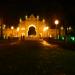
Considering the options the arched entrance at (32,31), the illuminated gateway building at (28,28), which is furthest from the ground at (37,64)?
the arched entrance at (32,31)

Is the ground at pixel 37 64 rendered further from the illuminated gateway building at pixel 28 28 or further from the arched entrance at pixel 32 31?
the arched entrance at pixel 32 31

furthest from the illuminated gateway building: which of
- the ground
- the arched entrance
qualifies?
the ground

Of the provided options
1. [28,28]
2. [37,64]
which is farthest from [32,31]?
[37,64]

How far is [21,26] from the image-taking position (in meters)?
101

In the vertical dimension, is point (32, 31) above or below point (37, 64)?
above

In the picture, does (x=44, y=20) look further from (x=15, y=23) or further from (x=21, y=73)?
(x=21, y=73)

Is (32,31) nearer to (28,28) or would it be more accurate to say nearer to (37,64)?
(28,28)

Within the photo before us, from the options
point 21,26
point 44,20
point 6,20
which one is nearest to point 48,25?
point 44,20

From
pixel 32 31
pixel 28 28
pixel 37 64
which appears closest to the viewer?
pixel 37 64

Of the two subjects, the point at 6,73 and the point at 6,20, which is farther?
the point at 6,20

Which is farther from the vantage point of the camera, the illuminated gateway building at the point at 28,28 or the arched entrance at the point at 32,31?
the arched entrance at the point at 32,31

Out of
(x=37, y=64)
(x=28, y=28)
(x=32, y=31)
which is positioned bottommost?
(x=37, y=64)

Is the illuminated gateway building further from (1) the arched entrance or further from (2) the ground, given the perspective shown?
(2) the ground

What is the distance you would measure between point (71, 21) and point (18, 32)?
48.3 meters
